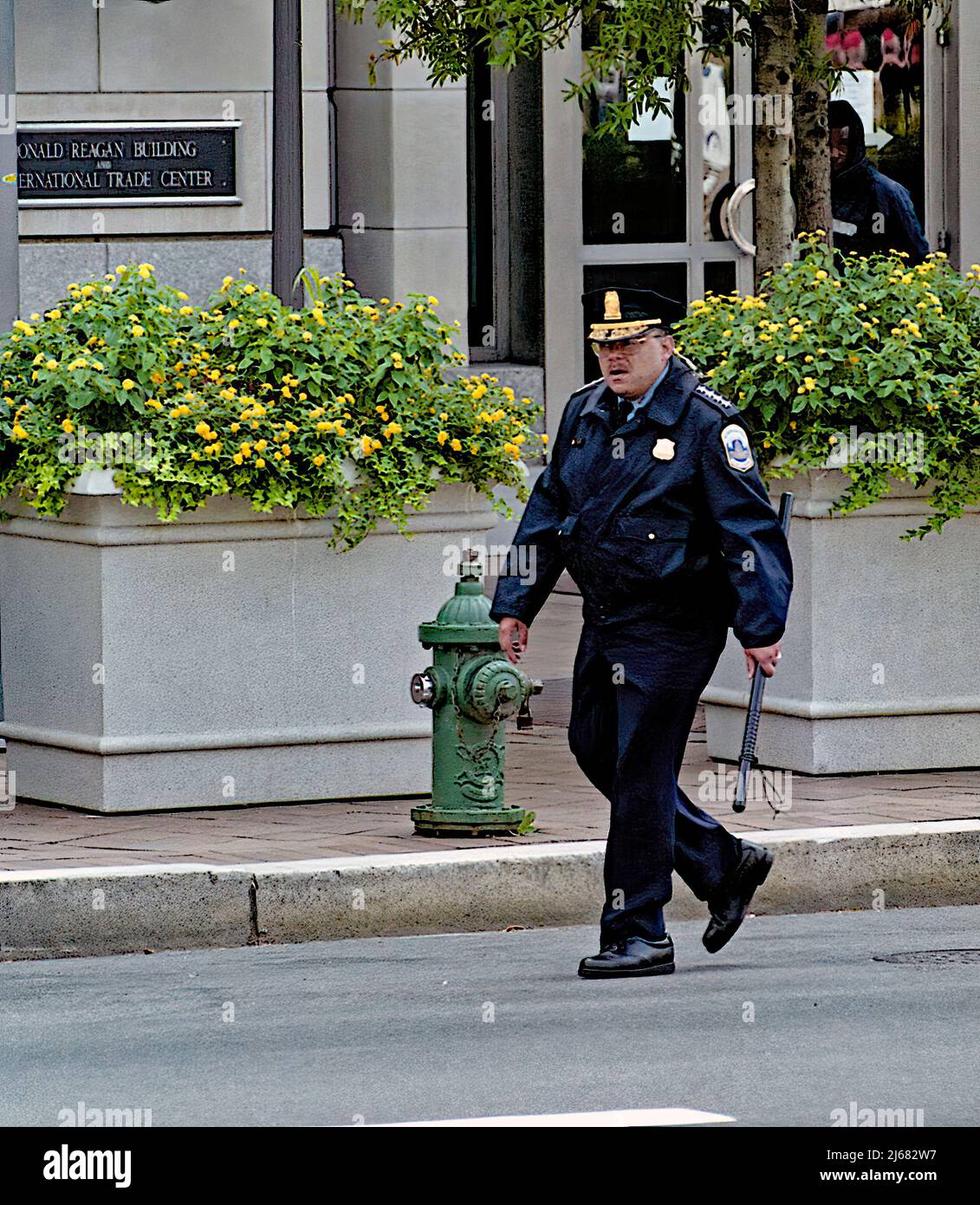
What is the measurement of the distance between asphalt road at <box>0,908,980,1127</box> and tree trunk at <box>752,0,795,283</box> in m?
3.77

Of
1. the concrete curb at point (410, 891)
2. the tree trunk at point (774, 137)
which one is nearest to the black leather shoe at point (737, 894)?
the concrete curb at point (410, 891)

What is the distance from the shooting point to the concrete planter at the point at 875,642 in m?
8.66

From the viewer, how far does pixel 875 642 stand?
8703 mm

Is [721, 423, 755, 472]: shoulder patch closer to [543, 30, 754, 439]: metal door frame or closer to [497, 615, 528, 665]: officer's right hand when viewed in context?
[497, 615, 528, 665]: officer's right hand

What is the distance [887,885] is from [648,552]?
171 cm

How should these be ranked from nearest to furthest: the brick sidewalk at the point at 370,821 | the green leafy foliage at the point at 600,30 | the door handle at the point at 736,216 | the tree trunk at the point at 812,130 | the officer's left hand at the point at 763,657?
the officer's left hand at the point at 763,657, the brick sidewalk at the point at 370,821, the green leafy foliage at the point at 600,30, the tree trunk at the point at 812,130, the door handle at the point at 736,216

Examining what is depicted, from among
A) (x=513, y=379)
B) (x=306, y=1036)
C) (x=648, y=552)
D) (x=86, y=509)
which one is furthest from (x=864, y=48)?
(x=306, y=1036)

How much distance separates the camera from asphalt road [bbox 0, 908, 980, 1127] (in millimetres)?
5398

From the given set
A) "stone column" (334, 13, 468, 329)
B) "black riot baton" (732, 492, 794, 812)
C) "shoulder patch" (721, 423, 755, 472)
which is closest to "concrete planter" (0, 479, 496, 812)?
"black riot baton" (732, 492, 794, 812)

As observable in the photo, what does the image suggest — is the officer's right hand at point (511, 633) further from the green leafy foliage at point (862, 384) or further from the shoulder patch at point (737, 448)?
the green leafy foliage at point (862, 384)

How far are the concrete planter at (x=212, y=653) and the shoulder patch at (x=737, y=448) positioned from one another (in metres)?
2.03

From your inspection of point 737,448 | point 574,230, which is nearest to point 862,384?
point 737,448

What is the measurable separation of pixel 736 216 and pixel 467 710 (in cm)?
846

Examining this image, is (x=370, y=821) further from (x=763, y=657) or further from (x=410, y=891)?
(x=763, y=657)
